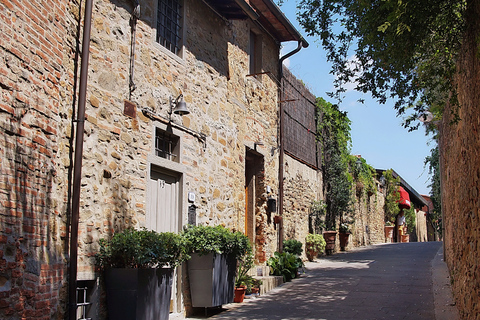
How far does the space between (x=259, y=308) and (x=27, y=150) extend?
189 inches

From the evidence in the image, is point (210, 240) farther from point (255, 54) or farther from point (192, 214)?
point (255, 54)

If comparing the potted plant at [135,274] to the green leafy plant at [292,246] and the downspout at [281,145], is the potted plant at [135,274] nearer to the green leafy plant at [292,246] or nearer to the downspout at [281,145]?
the downspout at [281,145]

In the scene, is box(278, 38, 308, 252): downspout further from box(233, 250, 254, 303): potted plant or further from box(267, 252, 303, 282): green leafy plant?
box(233, 250, 254, 303): potted plant

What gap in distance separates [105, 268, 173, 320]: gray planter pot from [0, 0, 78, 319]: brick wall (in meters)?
0.73

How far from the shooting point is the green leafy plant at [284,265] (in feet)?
35.7

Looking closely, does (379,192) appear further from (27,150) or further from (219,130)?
(27,150)

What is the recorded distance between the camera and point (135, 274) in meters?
5.80

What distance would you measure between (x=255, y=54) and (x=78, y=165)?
7252 mm

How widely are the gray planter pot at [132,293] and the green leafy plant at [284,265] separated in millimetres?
5181

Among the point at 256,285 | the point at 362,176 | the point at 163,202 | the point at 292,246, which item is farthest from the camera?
the point at 362,176

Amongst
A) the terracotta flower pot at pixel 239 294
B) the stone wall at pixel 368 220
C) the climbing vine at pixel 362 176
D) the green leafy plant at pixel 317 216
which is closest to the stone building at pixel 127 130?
the terracotta flower pot at pixel 239 294

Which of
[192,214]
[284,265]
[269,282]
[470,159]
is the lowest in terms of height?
[269,282]

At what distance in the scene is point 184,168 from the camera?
26.1ft

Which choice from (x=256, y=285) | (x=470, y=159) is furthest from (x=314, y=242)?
(x=470, y=159)
